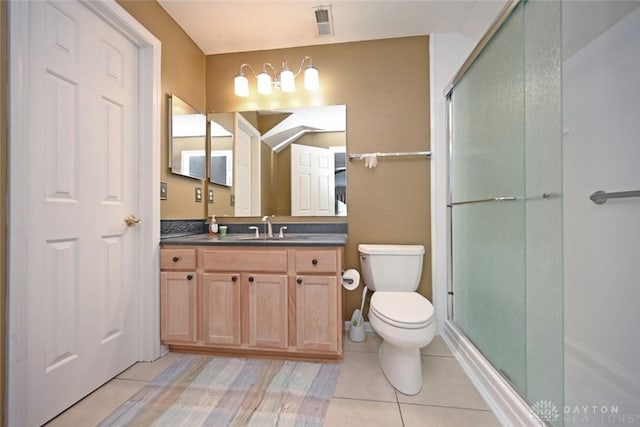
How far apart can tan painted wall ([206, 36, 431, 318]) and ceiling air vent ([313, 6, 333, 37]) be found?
0.62 feet

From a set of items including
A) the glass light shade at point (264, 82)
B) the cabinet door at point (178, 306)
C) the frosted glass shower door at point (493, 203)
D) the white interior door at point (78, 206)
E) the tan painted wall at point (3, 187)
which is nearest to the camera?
the tan painted wall at point (3, 187)

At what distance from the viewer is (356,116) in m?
2.18

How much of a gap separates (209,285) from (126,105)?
118 centimetres

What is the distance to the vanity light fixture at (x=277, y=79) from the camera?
6.95 feet

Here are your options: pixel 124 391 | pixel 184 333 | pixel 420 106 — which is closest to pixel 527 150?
pixel 420 106

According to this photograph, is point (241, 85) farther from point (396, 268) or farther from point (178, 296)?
point (396, 268)

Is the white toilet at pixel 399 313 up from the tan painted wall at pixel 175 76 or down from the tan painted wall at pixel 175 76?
down

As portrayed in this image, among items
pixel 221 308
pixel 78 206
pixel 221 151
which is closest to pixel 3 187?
pixel 78 206

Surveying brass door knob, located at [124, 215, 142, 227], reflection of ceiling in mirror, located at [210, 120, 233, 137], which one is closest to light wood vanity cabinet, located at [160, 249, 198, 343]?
brass door knob, located at [124, 215, 142, 227]

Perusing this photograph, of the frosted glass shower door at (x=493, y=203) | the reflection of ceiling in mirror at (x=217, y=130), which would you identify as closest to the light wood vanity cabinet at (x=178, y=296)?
the reflection of ceiling in mirror at (x=217, y=130)

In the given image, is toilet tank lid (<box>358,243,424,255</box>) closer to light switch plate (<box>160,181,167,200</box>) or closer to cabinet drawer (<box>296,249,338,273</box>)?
cabinet drawer (<box>296,249,338,273</box>)

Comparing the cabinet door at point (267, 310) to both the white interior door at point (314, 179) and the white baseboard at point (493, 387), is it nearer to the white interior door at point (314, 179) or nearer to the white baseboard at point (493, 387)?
the white interior door at point (314, 179)

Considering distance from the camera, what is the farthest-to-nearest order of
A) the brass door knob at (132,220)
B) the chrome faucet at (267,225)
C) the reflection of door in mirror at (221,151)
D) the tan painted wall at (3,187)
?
the reflection of door in mirror at (221,151) → the chrome faucet at (267,225) → the brass door knob at (132,220) → the tan painted wall at (3,187)

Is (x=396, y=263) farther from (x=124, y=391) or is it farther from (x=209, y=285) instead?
(x=124, y=391)
